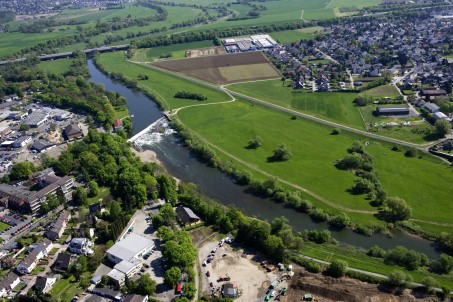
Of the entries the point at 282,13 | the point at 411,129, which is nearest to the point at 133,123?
the point at 411,129

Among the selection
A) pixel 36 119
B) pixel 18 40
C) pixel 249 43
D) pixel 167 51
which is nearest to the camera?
pixel 36 119

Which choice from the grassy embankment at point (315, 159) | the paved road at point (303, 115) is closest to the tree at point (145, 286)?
the grassy embankment at point (315, 159)

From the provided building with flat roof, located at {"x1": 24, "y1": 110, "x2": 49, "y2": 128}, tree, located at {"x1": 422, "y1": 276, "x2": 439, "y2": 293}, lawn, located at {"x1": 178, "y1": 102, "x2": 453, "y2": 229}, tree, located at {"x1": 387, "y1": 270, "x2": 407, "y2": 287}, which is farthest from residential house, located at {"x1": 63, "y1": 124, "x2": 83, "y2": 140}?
tree, located at {"x1": 422, "y1": 276, "x2": 439, "y2": 293}

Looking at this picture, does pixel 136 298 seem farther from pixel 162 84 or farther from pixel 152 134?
pixel 162 84

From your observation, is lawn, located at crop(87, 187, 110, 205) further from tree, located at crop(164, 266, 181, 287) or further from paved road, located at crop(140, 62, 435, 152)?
paved road, located at crop(140, 62, 435, 152)

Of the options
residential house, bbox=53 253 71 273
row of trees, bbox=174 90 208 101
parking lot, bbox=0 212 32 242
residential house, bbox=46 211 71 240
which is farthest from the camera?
row of trees, bbox=174 90 208 101

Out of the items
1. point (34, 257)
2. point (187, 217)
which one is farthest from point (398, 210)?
point (34, 257)

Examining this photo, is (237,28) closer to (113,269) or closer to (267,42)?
(267,42)
